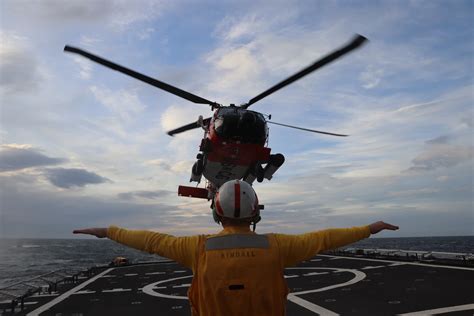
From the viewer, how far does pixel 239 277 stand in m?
2.90

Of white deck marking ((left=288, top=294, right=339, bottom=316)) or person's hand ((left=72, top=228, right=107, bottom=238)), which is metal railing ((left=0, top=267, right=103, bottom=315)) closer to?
white deck marking ((left=288, top=294, right=339, bottom=316))

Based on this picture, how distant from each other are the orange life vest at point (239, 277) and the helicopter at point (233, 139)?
10.8 metres

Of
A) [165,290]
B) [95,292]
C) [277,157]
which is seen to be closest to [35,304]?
[95,292]

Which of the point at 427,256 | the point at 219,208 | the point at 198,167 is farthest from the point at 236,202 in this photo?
the point at 427,256

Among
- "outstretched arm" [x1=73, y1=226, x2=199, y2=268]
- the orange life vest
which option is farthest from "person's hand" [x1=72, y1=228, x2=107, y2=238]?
the orange life vest

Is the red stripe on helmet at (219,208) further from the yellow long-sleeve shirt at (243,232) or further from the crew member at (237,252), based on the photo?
the yellow long-sleeve shirt at (243,232)

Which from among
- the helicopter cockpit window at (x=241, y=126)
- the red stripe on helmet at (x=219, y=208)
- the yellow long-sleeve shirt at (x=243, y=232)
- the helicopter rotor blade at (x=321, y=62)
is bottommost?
the yellow long-sleeve shirt at (x=243, y=232)

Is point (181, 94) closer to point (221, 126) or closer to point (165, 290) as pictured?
point (221, 126)

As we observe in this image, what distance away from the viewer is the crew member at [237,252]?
114 inches

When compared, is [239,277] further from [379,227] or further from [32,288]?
[32,288]

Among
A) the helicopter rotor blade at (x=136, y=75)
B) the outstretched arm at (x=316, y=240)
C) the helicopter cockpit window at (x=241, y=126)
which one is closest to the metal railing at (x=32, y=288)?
the helicopter rotor blade at (x=136, y=75)

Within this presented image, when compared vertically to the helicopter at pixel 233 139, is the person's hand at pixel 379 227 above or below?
below

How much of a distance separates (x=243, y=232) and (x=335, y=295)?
12.8 metres

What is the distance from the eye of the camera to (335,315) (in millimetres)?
11305
